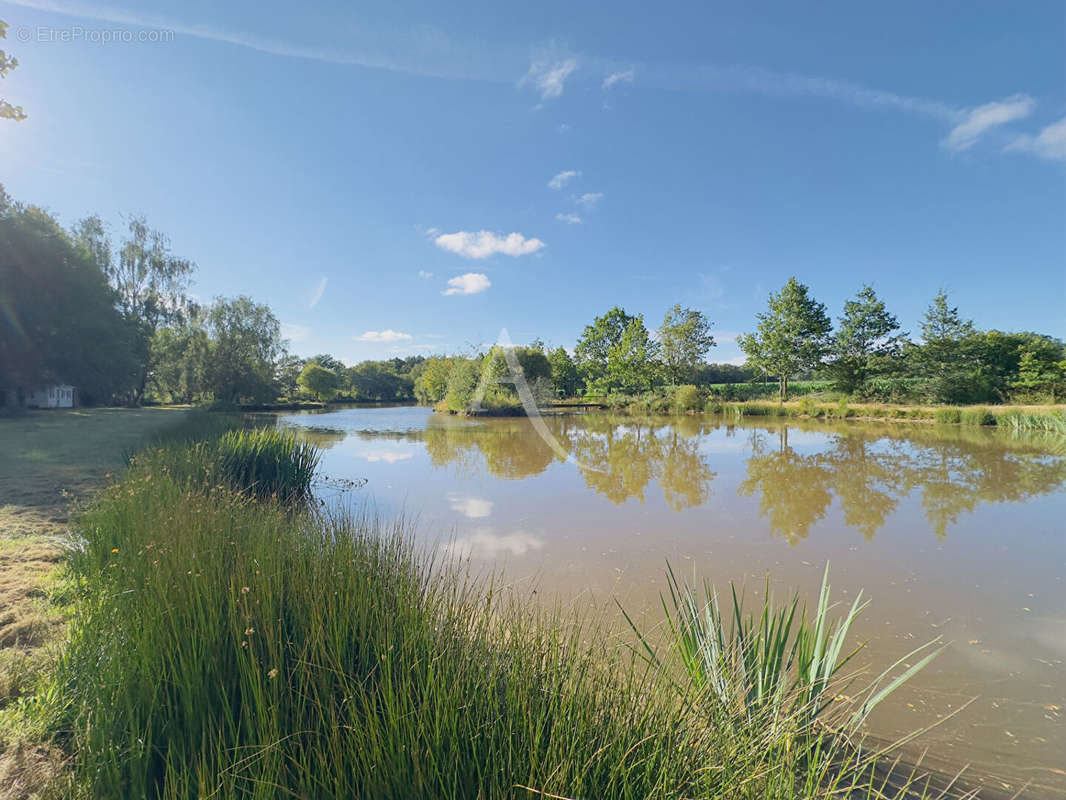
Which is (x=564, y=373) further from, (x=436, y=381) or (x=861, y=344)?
(x=861, y=344)

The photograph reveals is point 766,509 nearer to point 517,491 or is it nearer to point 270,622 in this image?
point 517,491

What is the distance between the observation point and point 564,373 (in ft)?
131

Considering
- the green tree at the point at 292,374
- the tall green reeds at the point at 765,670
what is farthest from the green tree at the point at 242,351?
the tall green reeds at the point at 765,670

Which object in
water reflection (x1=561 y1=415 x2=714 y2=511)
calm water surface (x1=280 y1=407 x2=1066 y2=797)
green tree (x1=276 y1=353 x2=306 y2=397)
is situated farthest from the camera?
green tree (x1=276 y1=353 x2=306 y2=397)

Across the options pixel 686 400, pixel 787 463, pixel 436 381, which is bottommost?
pixel 787 463

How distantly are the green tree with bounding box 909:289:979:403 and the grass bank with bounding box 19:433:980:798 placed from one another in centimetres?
2990

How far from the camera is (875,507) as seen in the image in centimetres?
A: 662

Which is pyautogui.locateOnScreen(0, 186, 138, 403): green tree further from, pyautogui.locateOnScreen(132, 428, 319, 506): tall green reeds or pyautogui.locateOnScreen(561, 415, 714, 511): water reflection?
pyautogui.locateOnScreen(561, 415, 714, 511): water reflection

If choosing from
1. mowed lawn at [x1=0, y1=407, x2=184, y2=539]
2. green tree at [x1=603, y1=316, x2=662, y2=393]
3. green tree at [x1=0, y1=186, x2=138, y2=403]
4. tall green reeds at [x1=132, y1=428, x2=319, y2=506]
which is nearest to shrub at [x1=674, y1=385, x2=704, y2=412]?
green tree at [x1=603, y1=316, x2=662, y2=393]

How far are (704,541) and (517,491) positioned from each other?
3.56 m

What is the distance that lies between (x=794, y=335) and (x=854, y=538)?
28487 mm

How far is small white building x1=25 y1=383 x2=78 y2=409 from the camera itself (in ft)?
76.1

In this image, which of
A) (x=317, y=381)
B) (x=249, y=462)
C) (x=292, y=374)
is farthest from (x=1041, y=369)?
(x=292, y=374)

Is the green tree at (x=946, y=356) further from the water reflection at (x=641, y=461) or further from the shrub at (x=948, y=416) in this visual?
the water reflection at (x=641, y=461)
